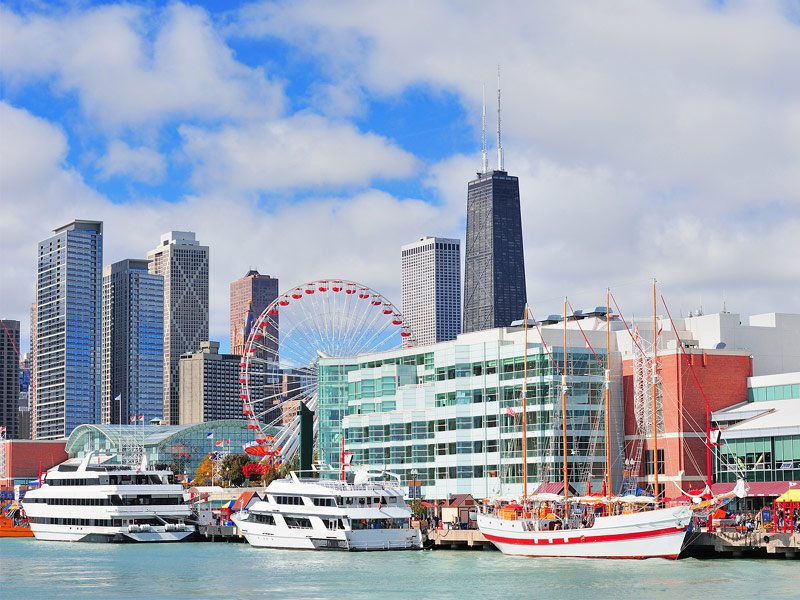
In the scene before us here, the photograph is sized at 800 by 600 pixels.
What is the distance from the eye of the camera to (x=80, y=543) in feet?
484

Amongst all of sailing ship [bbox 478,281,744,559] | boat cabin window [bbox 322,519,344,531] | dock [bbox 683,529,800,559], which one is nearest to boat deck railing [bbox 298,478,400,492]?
boat cabin window [bbox 322,519,344,531]

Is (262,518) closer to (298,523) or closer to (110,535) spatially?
(298,523)

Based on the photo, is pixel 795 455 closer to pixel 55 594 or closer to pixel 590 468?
pixel 590 468

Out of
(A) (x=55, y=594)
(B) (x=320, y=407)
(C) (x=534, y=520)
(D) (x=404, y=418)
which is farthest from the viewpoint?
(B) (x=320, y=407)

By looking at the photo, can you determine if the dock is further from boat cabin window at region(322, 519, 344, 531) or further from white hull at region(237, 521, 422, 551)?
boat cabin window at region(322, 519, 344, 531)

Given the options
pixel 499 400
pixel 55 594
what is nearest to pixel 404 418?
pixel 499 400

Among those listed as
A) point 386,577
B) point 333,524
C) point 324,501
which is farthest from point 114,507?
point 386,577

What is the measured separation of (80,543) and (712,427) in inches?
2796

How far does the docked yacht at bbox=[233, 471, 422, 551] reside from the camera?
11894 centimetres

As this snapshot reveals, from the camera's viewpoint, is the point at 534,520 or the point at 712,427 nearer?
the point at 534,520

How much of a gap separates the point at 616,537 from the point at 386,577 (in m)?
20.4

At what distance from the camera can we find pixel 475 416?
158 metres

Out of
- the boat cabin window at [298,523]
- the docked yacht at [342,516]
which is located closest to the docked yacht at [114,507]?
the docked yacht at [342,516]

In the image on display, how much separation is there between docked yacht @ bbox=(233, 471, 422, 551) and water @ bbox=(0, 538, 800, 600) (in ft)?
5.06
